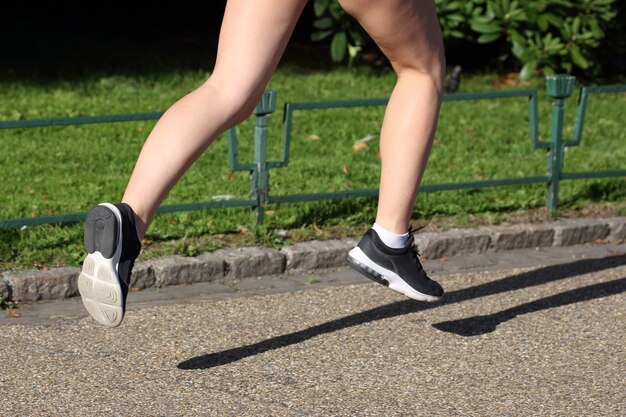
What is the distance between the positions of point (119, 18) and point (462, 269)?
7.51m

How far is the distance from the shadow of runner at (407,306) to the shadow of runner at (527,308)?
2.1 inches

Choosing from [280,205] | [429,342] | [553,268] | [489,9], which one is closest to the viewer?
[429,342]

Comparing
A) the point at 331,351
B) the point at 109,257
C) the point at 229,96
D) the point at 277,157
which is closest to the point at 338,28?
the point at 277,157

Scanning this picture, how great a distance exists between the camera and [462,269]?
19.4 feet

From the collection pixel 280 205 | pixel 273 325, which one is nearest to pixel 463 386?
pixel 273 325

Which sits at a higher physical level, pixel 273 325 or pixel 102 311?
pixel 102 311

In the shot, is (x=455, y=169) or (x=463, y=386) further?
(x=455, y=169)

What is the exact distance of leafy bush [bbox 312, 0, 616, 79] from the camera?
9617mm

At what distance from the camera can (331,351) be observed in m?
4.50

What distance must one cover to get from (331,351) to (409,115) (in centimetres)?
90

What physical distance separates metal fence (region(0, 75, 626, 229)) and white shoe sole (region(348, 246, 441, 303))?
1.78 metres

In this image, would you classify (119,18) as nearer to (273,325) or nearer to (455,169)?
(455,169)

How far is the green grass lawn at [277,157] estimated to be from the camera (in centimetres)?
610

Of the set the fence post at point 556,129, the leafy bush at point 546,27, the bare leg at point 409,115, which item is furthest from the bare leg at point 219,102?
the leafy bush at point 546,27
